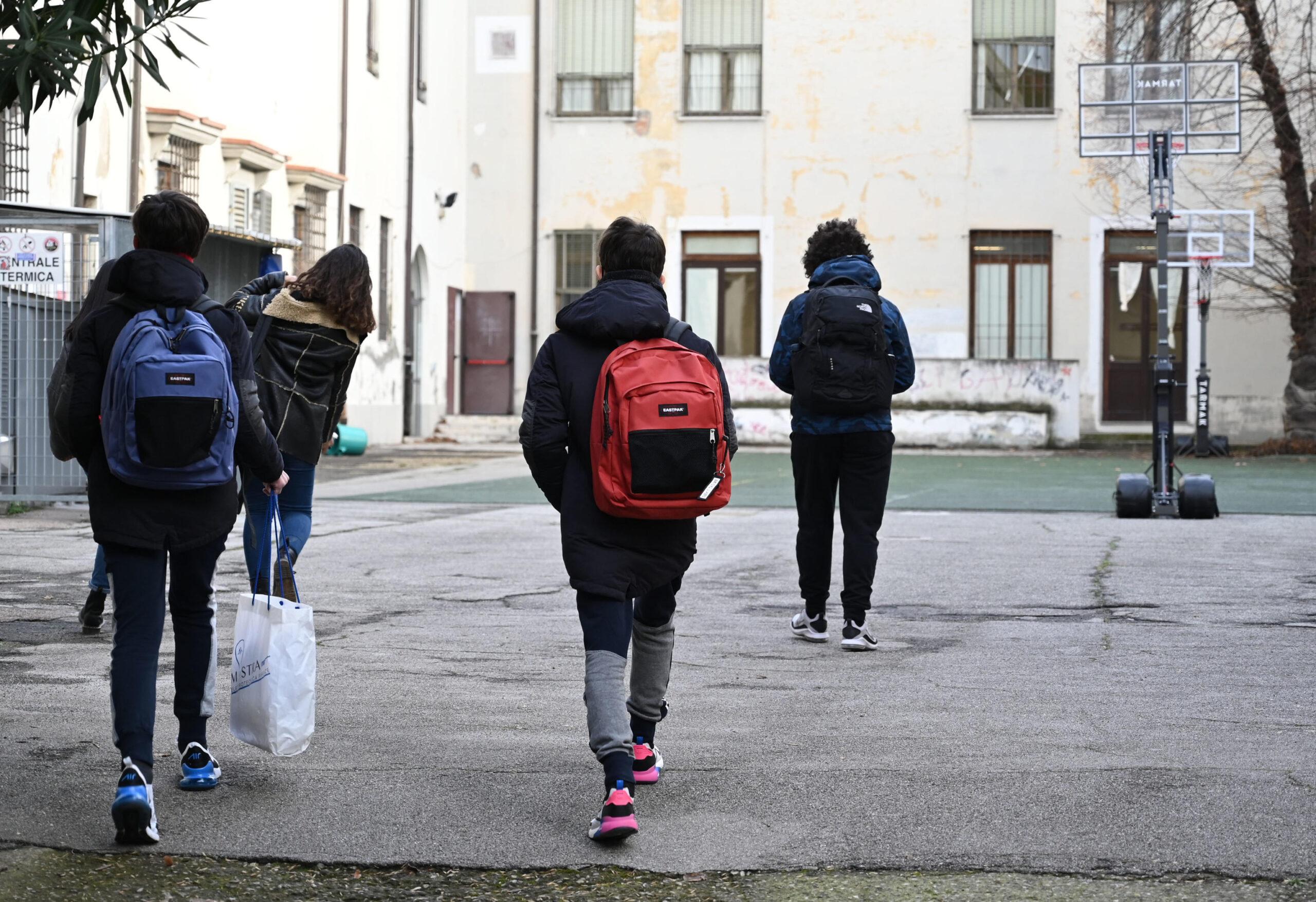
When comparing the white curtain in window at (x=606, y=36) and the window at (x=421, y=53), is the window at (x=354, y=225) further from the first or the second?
the white curtain in window at (x=606, y=36)

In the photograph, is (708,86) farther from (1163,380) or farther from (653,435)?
(653,435)

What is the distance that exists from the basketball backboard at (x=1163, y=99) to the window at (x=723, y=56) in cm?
738

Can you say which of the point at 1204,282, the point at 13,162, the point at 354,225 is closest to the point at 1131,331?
the point at 1204,282

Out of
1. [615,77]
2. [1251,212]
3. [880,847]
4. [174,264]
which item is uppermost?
[615,77]

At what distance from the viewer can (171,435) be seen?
447 centimetres

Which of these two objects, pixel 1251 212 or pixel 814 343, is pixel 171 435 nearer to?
pixel 814 343

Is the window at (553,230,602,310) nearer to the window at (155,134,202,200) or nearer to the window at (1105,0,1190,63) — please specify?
the window at (1105,0,1190,63)

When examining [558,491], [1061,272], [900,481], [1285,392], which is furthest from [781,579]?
[1061,272]

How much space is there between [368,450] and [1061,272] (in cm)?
1175

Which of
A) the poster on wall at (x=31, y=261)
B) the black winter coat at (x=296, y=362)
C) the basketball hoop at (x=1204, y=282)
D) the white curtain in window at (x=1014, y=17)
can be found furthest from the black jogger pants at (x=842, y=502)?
the white curtain in window at (x=1014, y=17)

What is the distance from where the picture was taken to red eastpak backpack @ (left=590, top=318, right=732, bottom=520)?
4582mm

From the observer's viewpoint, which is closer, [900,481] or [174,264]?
[174,264]

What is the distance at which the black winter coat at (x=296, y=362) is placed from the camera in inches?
283

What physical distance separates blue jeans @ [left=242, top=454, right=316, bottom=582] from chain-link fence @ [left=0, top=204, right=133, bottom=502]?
273 inches
